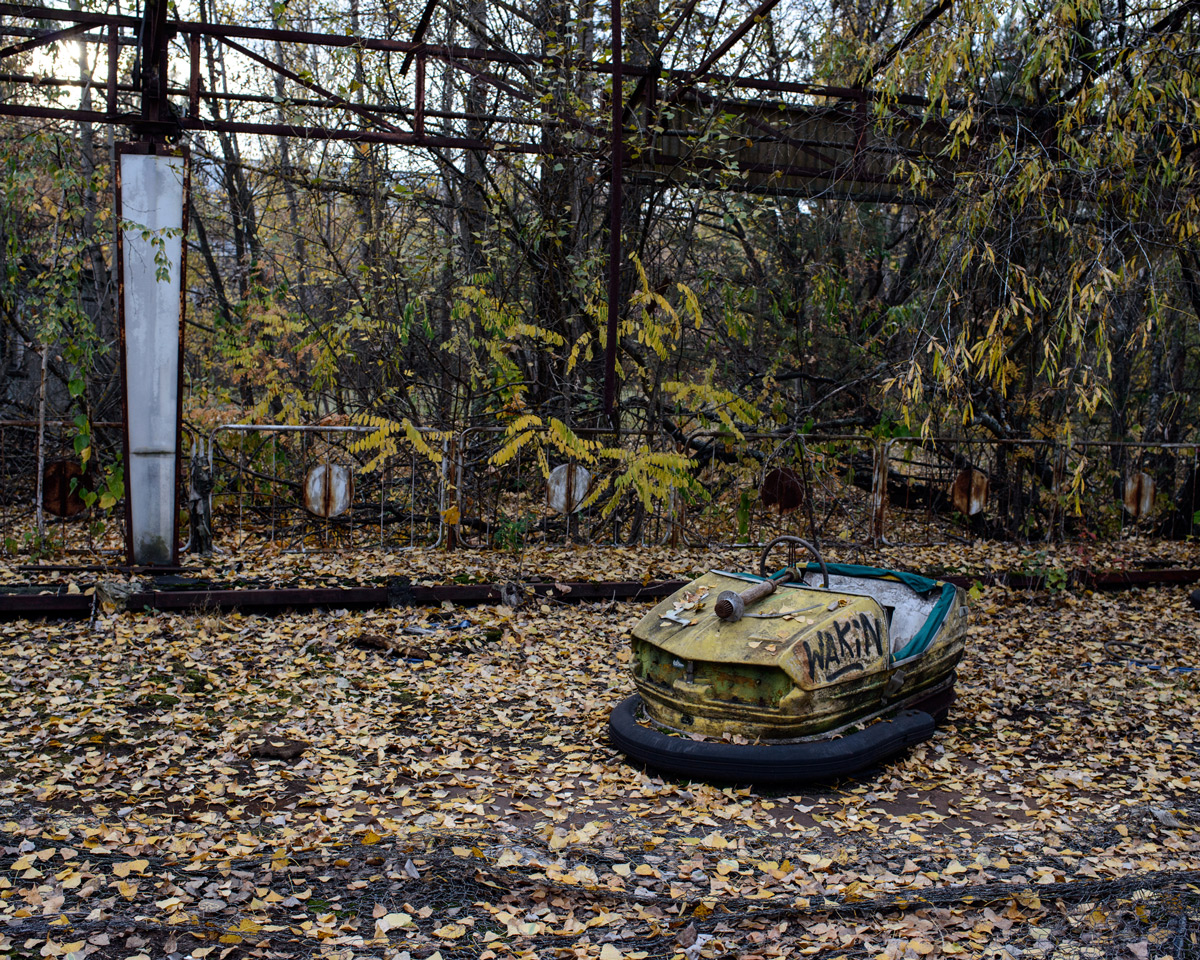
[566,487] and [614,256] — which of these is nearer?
[614,256]

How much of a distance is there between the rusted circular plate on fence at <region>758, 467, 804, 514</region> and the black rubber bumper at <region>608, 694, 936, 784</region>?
417 centimetres

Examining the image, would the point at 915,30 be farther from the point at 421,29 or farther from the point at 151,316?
the point at 151,316

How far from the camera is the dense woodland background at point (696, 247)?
609cm

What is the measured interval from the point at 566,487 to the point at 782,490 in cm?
191

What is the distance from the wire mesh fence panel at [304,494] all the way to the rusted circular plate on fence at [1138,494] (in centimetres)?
635

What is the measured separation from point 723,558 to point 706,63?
12.4 feet

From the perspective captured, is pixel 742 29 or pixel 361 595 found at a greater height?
pixel 742 29

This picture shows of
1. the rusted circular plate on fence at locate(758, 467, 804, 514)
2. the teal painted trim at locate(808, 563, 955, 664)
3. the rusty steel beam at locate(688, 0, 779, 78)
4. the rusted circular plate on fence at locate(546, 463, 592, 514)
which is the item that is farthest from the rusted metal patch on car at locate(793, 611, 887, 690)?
the rusty steel beam at locate(688, 0, 779, 78)

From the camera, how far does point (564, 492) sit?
7.73 m

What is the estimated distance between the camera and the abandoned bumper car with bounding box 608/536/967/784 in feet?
12.5

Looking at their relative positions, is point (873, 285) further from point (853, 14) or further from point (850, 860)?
point (850, 860)

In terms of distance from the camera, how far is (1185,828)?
11.8 feet

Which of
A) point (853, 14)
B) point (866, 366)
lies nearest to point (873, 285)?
point (866, 366)

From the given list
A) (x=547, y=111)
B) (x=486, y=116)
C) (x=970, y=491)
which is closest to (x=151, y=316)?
(x=486, y=116)
